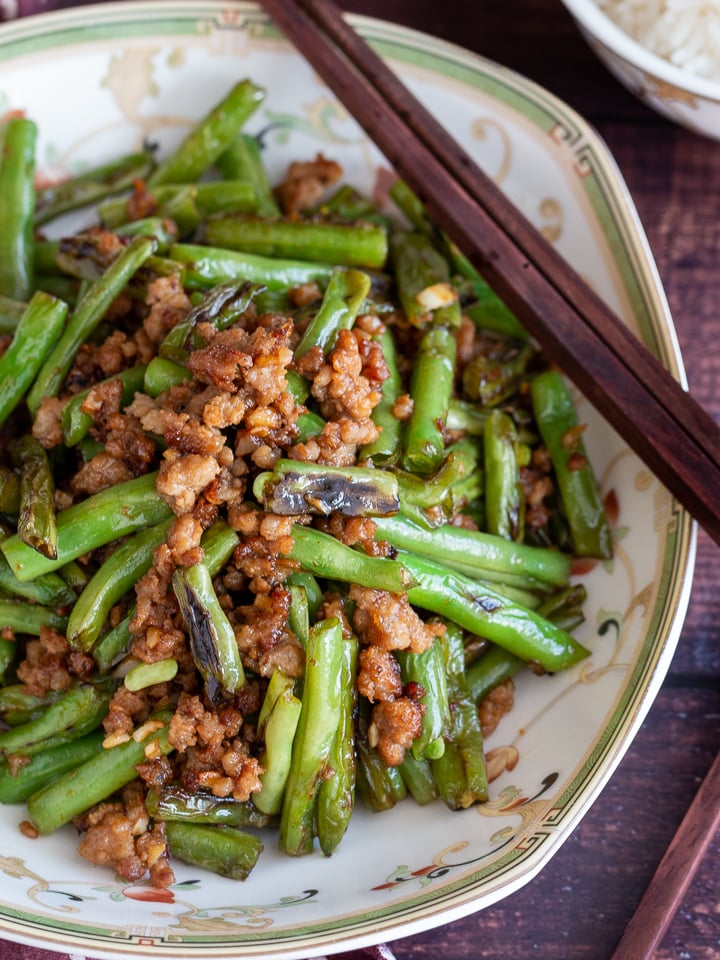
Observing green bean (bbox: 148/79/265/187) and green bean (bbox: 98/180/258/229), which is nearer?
green bean (bbox: 98/180/258/229)

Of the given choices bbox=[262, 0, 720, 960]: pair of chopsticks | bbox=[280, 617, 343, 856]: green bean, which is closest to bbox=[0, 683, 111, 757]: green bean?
bbox=[280, 617, 343, 856]: green bean

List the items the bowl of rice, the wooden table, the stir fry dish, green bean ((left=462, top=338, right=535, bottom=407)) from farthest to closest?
the bowl of rice
green bean ((left=462, top=338, right=535, bottom=407))
the wooden table
the stir fry dish

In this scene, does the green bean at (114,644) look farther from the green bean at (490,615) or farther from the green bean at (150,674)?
the green bean at (490,615)

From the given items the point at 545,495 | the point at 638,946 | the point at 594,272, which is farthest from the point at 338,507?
Result: the point at 638,946

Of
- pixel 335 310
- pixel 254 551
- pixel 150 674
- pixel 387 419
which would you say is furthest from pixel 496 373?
pixel 150 674

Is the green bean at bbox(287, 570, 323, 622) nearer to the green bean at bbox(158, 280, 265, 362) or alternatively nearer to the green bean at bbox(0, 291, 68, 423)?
the green bean at bbox(158, 280, 265, 362)

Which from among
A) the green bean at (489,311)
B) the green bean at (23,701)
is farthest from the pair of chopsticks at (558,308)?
the green bean at (23,701)
